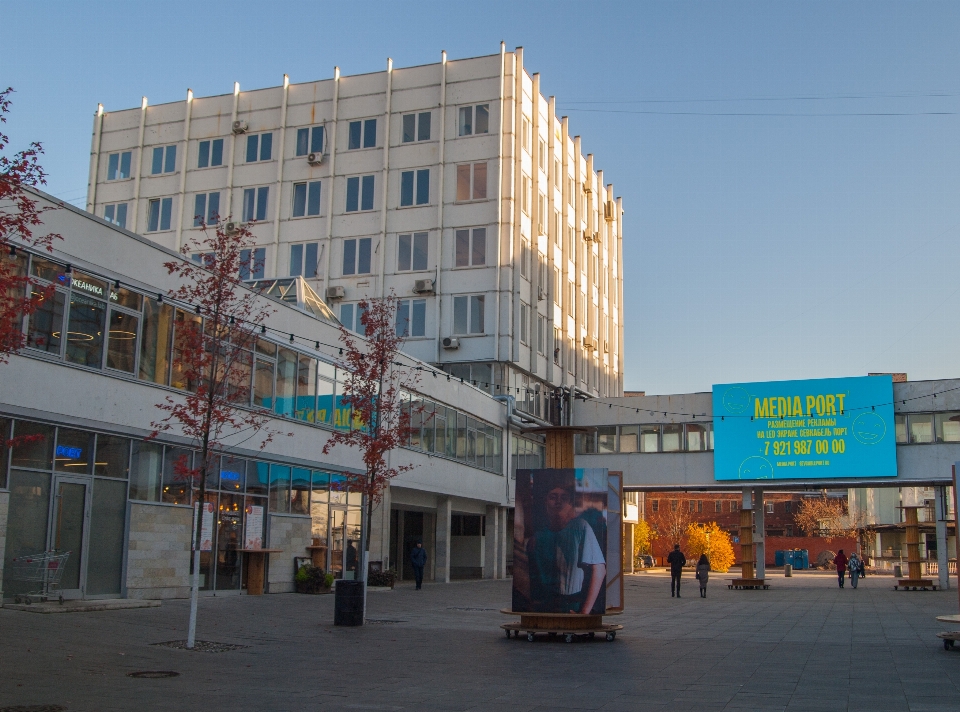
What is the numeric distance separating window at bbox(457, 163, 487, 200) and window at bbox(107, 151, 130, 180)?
60.8ft

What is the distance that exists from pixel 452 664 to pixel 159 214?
42937mm

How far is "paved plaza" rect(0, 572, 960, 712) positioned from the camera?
34.5ft

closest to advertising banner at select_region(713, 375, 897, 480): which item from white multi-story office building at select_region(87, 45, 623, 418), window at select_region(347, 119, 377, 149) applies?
white multi-story office building at select_region(87, 45, 623, 418)

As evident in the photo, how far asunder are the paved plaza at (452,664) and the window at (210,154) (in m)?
32.9

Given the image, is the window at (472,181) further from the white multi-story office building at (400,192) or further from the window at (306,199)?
the window at (306,199)

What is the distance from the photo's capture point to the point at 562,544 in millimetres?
17625

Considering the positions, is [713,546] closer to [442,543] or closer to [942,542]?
[942,542]

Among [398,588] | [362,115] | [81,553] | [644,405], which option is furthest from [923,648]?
[362,115]

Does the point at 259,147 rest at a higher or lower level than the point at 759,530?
higher

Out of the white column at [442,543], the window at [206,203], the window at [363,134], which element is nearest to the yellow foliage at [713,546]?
the white column at [442,543]

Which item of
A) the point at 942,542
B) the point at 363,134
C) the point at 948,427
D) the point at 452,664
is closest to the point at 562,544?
the point at 452,664

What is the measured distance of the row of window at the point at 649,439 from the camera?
1925 inches

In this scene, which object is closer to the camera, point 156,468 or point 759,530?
point 156,468

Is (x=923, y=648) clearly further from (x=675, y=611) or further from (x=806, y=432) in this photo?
(x=806, y=432)
